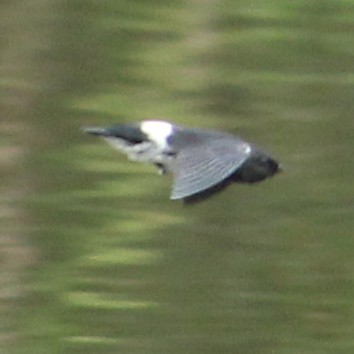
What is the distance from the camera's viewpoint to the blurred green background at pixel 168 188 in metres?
A: 2.20

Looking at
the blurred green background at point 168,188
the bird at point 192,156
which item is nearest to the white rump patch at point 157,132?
the bird at point 192,156

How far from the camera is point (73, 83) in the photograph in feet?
7.34

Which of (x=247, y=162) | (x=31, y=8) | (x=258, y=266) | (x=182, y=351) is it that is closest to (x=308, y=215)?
(x=258, y=266)

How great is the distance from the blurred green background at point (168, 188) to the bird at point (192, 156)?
1.82 ft

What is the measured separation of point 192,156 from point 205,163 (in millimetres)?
46

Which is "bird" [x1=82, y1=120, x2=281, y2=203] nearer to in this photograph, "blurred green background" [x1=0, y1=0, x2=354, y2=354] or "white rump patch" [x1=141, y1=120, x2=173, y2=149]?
"white rump patch" [x1=141, y1=120, x2=173, y2=149]

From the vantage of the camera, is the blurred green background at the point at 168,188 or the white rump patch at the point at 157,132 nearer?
the white rump patch at the point at 157,132

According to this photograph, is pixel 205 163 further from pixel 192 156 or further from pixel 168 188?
pixel 168 188

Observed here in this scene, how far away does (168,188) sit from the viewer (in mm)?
2215

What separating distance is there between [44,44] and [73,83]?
0.07 m

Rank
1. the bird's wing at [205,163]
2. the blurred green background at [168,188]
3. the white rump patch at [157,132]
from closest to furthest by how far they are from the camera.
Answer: the bird's wing at [205,163], the white rump patch at [157,132], the blurred green background at [168,188]

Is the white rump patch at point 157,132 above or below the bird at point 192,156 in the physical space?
above

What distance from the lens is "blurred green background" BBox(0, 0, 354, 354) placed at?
2.20 m

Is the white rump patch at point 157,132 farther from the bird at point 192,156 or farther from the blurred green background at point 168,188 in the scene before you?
the blurred green background at point 168,188
